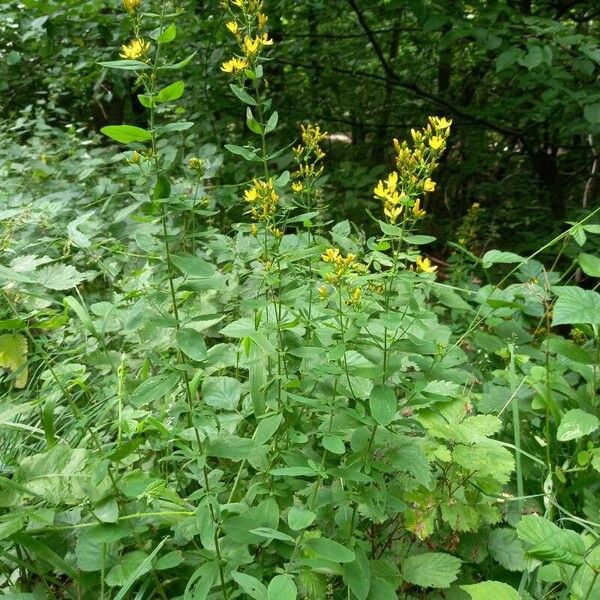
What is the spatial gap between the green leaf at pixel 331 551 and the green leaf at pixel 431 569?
0.81 ft

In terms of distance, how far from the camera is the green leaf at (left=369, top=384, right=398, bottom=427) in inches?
37.9

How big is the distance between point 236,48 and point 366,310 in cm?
246

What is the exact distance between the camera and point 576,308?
1.30 m

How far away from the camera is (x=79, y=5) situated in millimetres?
2693

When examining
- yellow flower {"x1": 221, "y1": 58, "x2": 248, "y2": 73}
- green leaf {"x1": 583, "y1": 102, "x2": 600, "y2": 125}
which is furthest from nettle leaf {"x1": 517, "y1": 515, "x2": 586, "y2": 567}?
green leaf {"x1": 583, "y1": 102, "x2": 600, "y2": 125}

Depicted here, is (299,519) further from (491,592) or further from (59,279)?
(59,279)

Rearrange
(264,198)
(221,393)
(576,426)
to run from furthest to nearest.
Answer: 1. (576,426)
2. (221,393)
3. (264,198)

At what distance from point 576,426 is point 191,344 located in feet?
2.99

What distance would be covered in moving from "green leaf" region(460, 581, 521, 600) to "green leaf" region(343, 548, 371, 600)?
171mm

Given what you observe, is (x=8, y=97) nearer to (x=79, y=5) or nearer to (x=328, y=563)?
(x=79, y=5)

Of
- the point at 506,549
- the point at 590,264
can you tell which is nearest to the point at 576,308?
the point at 590,264

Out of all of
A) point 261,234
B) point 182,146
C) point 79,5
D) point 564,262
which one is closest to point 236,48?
point 182,146

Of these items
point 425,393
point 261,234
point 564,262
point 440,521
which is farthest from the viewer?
point 564,262

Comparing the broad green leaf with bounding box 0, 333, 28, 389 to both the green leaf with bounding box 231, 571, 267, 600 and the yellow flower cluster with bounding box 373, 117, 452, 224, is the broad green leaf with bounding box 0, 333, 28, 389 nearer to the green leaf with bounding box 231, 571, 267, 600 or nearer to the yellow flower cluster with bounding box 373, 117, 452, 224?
the green leaf with bounding box 231, 571, 267, 600
